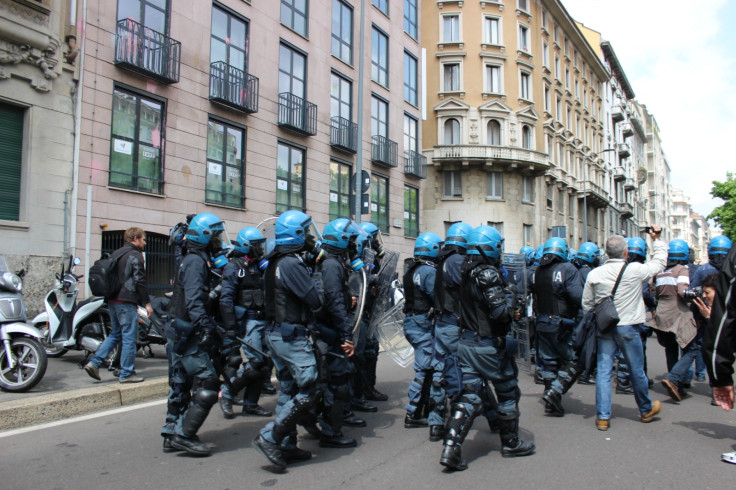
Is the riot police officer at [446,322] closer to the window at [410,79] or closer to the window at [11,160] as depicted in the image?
the window at [11,160]

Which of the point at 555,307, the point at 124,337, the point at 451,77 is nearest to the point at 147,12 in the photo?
the point at 124,337

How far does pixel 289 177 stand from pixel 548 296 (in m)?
12.8

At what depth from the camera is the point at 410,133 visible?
25.4 m

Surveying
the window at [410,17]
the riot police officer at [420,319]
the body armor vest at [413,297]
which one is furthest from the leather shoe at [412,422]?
the window at [410,17]

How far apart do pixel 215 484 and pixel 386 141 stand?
20.1 meters

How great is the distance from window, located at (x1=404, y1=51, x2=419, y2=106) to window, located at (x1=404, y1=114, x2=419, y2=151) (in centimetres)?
84

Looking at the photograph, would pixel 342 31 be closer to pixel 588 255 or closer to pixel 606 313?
pixel 588 255

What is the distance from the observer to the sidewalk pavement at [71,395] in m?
5.50

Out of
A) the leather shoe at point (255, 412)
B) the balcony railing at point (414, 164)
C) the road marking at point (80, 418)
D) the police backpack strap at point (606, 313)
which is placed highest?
the balcony railing at point (414, 164)

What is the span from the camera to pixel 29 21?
10.9 metres

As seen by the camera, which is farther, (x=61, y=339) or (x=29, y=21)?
(x=29, y=21)

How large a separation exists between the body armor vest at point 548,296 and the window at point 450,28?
2870 cm

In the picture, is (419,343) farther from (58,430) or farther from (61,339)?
(61,339)

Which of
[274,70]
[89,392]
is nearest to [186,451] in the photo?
[89,392]
